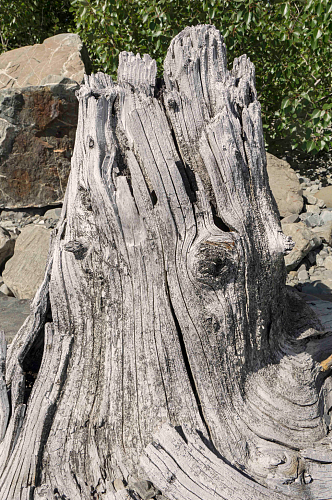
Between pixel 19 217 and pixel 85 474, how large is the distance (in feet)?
17.3

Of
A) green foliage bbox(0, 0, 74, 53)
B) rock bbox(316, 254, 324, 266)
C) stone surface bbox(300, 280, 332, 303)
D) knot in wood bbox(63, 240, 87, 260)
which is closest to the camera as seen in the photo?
knot in wood bbox(63, 240, 87, 260)

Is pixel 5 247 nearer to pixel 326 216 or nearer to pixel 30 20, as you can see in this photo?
pixel 326 216

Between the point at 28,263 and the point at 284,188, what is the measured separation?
382 cm

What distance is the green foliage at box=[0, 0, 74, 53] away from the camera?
28.2ft

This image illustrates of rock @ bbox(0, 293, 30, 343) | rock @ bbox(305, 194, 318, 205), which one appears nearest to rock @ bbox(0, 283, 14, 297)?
rock @ bbox(0, 293, 30, 343)

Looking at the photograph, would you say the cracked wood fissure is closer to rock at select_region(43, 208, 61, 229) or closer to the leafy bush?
the leafy bush

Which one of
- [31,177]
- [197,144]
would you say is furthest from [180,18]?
[197,144]

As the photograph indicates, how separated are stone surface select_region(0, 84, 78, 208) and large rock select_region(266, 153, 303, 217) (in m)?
3.17

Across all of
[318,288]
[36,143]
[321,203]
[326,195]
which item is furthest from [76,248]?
[326,195]

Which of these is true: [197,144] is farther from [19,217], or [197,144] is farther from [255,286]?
[19,217]

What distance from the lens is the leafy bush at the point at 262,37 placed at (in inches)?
209

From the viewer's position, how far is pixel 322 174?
23.3 feet

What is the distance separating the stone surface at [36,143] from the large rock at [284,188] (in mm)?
3170

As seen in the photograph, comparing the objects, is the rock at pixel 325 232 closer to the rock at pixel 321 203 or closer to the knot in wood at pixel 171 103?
the rock at pixel 321 203
